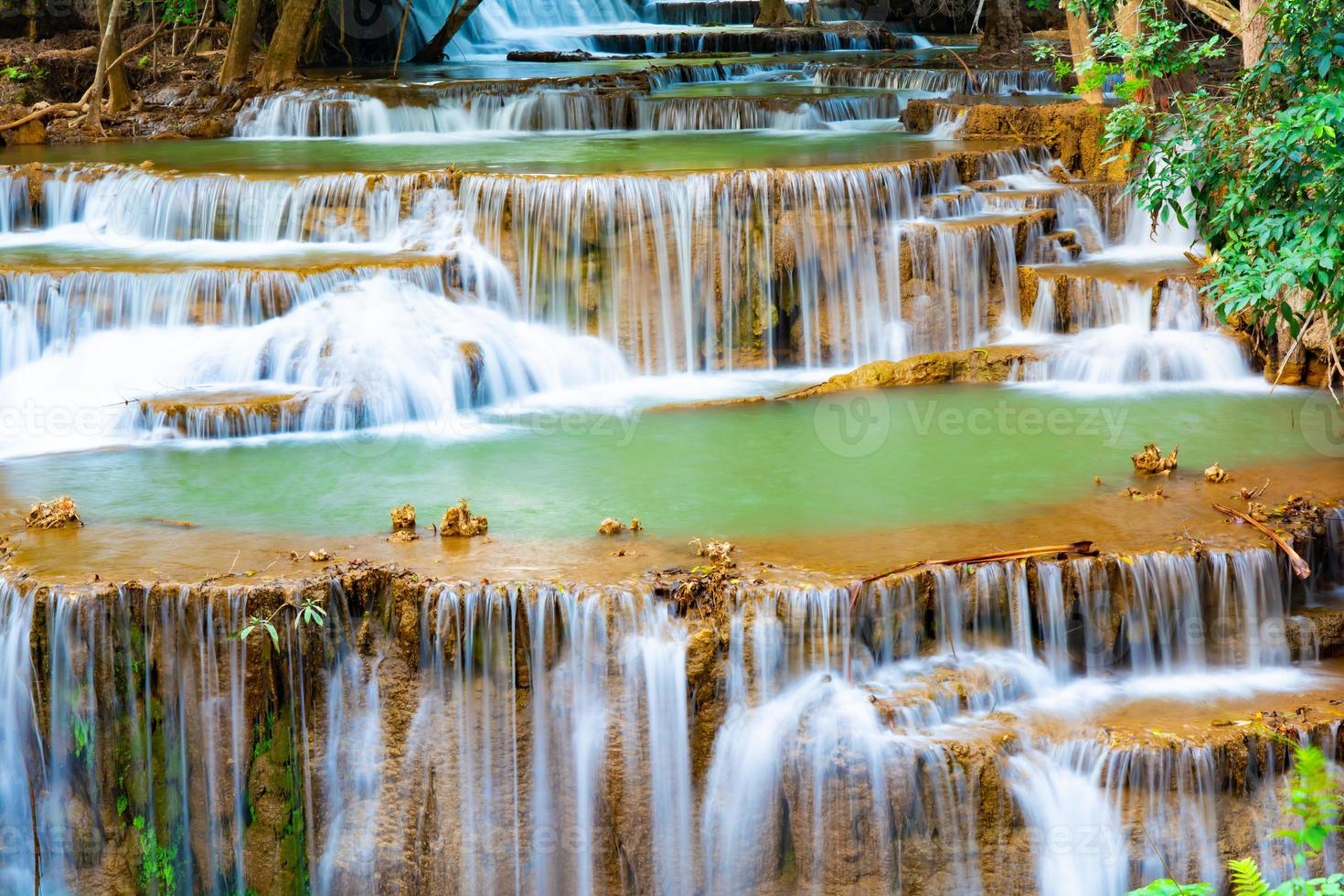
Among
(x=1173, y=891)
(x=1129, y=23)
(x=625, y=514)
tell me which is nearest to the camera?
(x=1173, y=891)

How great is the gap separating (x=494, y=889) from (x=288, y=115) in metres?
12.6

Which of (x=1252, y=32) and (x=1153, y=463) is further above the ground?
(x=1252, y=32)

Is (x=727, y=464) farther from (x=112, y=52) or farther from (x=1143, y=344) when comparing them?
(x=112, y=52)

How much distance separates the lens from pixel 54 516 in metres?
7.78

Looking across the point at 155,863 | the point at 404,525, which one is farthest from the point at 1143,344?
the point at 155,863

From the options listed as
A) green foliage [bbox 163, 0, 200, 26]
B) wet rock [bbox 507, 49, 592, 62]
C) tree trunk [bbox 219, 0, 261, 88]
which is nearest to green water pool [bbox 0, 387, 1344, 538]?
tree trunk [bbox 219, 0, 261, 88]

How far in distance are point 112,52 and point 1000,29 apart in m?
12.2

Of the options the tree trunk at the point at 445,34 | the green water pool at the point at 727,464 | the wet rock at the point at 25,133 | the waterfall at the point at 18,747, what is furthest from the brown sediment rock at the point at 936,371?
the tree trunk at the point at 445,34

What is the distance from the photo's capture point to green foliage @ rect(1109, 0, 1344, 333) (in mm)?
7176

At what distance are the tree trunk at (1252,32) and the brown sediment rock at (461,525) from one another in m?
5.57

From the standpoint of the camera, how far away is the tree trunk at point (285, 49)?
1883cm

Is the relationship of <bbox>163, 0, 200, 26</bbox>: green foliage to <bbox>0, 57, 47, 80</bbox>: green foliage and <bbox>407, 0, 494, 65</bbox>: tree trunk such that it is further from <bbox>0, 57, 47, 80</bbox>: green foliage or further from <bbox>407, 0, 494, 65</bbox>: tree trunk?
<bbox>407, 0, 494, 65</bbox>: tree trunk

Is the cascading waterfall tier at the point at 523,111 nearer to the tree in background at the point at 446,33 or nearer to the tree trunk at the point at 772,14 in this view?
the tree in background at the point at 446,33

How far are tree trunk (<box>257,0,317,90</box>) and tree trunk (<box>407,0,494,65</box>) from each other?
14.1 ft
